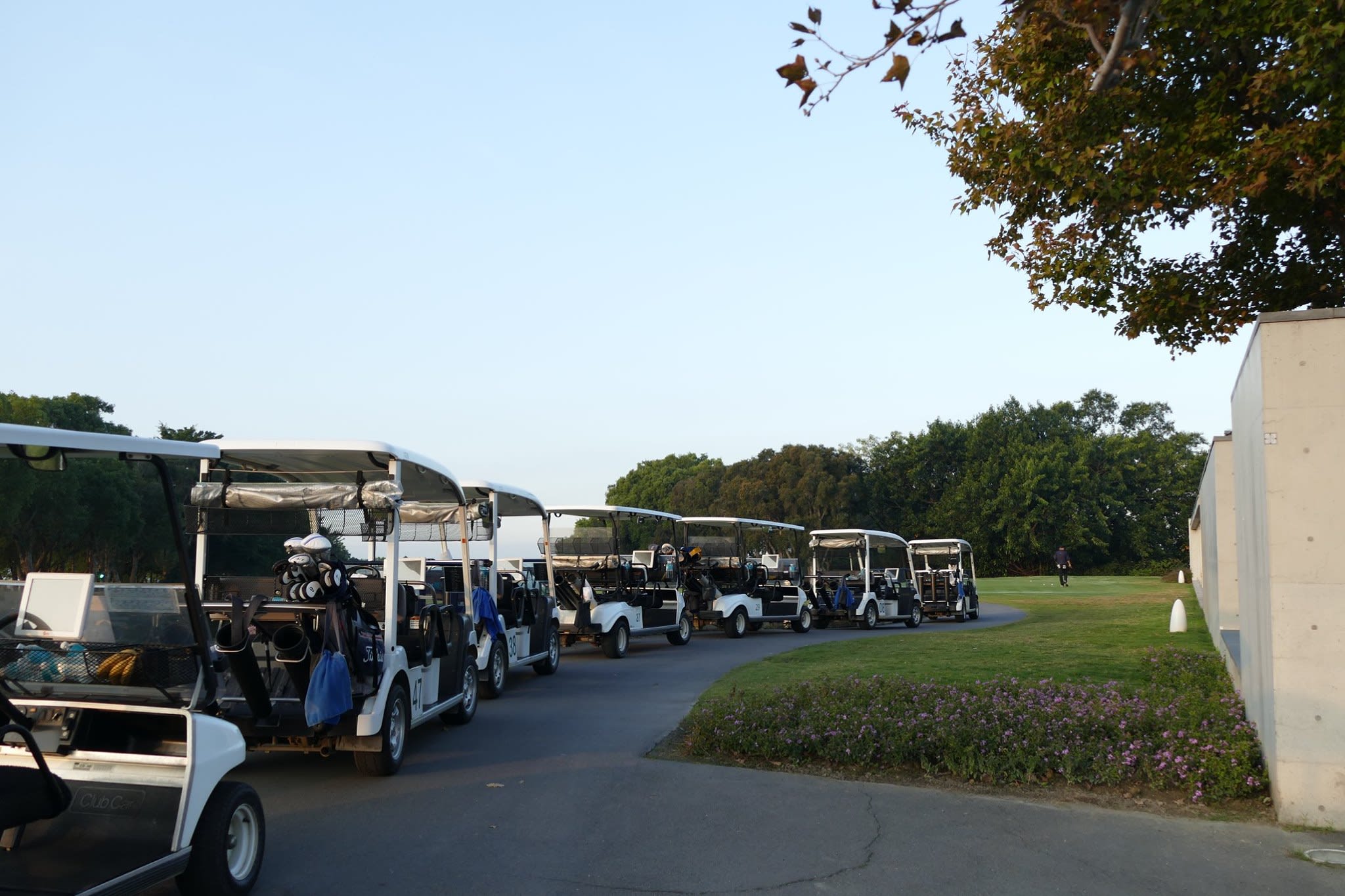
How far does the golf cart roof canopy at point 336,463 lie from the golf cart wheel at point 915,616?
61.5 feet

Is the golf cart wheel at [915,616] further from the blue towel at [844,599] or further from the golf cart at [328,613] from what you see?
the golf cart at [328,613]

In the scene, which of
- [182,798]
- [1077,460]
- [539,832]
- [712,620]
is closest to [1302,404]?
[539,832]

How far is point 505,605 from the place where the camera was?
13914 mm

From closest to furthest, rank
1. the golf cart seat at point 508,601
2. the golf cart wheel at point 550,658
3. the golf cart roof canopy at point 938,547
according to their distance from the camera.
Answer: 1. the golf cart seat at point 508,601
2. the golf cart wheel at point 550,658
3. the golf cart roof canopy at point 938,547

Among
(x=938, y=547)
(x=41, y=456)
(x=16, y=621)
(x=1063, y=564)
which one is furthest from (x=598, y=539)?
(x=1063, y=564)

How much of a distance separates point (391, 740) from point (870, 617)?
19.1m

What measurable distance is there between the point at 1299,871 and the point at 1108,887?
1088 millimetres

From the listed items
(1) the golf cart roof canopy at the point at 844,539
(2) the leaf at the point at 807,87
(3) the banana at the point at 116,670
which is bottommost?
(3) the banana at the point at 116,670

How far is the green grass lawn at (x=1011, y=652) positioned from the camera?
43.6ft

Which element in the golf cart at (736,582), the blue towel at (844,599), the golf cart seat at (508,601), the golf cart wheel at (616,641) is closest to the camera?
the golf cart seat at (508,601)

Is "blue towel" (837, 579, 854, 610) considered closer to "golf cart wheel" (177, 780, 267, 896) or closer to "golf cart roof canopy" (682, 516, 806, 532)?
"golf cart roof canopy" (682, 516, 806, 532)

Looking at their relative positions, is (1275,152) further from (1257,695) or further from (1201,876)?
(1201,876)

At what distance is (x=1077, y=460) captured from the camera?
68.6 metres

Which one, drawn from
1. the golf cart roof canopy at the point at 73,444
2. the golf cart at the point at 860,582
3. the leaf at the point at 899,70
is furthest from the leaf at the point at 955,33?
the golf cart at the point at 860,582
